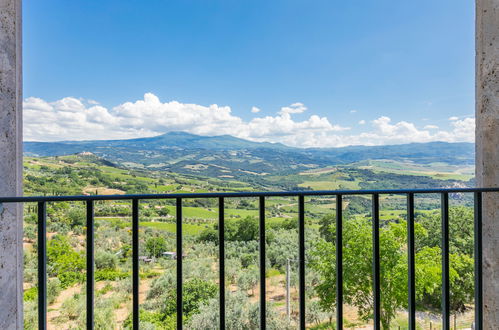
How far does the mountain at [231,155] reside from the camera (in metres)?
3.94

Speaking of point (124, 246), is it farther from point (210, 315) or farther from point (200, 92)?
point (200, 92)

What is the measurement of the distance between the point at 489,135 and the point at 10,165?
8.26 feet

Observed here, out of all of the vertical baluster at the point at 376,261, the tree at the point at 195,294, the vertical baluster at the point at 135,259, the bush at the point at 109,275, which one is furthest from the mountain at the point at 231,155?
Result: the vertical baluster at the point at 376,261

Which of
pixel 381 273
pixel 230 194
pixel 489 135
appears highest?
pixel 489 135

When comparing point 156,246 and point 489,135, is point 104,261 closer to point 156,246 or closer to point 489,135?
point 156,246

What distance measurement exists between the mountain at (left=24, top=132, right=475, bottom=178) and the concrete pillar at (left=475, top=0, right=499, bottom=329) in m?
2.09

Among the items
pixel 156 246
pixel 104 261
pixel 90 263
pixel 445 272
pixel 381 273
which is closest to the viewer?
pixel 90 263

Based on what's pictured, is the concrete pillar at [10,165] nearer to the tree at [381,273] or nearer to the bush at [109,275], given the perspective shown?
the bush at [109,275]

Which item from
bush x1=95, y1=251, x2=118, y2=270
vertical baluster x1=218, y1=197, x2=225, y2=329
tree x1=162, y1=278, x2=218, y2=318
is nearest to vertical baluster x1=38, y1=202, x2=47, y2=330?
vertical baluster x1=218, y1=197, x2=225, y2=329

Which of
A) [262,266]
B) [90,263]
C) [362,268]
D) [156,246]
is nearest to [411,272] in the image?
[262,266]

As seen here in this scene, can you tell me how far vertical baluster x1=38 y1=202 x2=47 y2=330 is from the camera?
36.6 inches

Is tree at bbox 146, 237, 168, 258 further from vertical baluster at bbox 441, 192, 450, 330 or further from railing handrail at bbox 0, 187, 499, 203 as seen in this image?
vertical baluster at bbox 441, 192, 450, 330

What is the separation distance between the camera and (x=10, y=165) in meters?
1.26

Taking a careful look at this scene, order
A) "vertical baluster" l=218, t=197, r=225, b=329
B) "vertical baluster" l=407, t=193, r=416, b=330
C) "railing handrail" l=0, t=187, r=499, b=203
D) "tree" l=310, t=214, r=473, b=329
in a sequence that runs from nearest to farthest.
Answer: "railing handrail" l=0, t=187, r=499, b=203 < "vertical baluster" l=218, t=197, r=225, b=329 < "vertical baluster" l=407, t=193, r=416, b=330 < "tree" l=310, t=214, r=473, b=329
